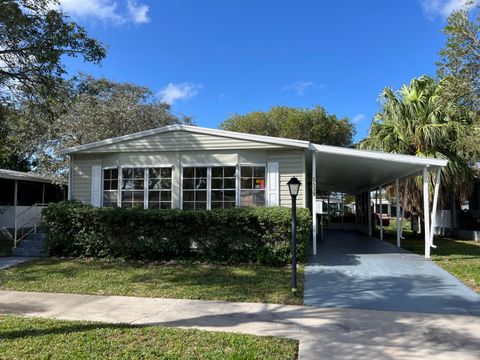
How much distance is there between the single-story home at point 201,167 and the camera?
39.8ft

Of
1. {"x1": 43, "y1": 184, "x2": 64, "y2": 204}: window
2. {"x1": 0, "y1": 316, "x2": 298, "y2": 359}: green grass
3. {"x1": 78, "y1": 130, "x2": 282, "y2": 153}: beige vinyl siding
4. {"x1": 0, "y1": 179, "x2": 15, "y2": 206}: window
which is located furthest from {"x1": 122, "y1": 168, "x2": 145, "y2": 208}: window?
{"x1": 43, "y1": 184, "x2": 64, "y2": 204}: window

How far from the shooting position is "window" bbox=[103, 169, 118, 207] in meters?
13.4

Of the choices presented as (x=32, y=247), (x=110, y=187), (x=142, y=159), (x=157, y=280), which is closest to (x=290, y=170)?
(x=142, y=159)

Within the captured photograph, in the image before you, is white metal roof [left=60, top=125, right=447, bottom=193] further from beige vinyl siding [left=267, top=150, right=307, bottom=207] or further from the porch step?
the porch step

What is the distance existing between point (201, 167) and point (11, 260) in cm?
572

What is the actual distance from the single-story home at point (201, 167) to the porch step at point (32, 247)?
171cm

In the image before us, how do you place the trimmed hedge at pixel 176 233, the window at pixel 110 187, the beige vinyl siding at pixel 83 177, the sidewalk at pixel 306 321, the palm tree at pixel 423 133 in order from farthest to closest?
the palm tree at pixel 423 133
the beige vinyl siding at pixel 83 177
the window at pixel 110 187
the trimmed hedge at pixel 176 233
the sidewalk at pixel 306 321

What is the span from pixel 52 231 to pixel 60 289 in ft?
13.0

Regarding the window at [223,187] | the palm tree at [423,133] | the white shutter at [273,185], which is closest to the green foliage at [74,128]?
the window at [223,187]

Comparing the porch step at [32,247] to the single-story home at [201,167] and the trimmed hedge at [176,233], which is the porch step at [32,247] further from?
the single-story home at [201,167]

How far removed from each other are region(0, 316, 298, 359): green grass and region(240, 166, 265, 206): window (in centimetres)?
705

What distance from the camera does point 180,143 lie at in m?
12.7

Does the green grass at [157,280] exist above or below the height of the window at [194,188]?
below

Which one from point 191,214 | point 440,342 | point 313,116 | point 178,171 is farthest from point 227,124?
point 440,342
